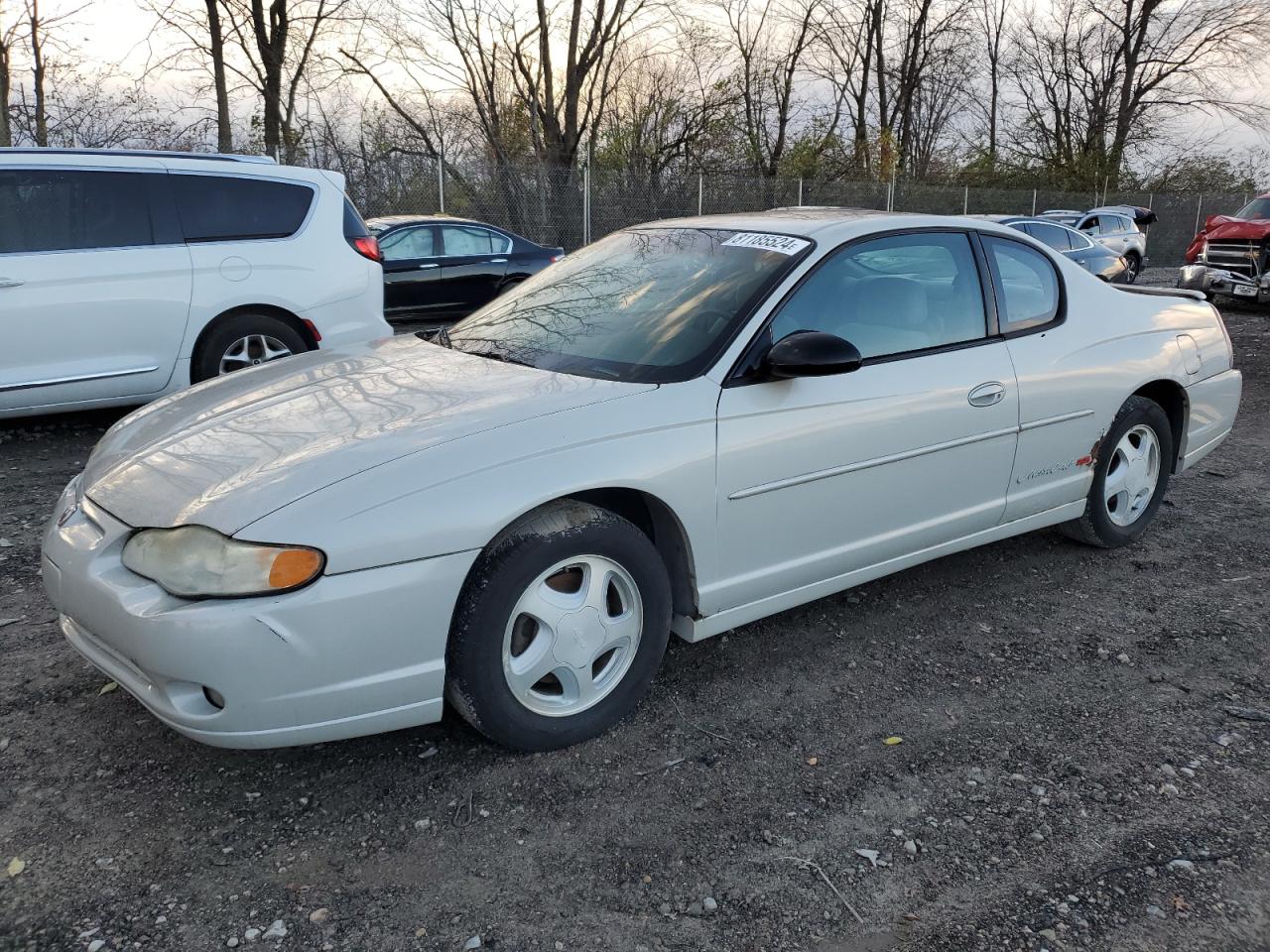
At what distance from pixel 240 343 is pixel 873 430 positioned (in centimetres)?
455

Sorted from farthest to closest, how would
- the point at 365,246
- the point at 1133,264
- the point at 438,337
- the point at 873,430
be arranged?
the point at 1133,264 < the point at 365,246 < the point at 438,337 < the point at 873,430

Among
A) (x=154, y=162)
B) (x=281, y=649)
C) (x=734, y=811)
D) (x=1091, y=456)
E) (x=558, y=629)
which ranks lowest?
(x=734, y=811)

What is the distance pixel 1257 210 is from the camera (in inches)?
583

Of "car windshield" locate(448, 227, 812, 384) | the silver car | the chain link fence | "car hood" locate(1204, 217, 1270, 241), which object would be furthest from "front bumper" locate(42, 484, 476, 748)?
the silver car

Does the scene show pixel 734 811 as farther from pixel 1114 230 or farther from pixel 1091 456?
pixel 1114 230

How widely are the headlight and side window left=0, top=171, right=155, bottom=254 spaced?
4368 mm

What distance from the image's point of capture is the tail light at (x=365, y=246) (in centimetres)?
684

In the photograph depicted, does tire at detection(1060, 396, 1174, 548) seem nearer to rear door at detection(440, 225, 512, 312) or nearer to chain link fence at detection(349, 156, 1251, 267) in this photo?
rear door at detection(440, 225, 512, 312)

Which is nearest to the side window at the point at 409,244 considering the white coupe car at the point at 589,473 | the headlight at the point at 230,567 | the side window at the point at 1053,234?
the white coupe car at the point at 589,473

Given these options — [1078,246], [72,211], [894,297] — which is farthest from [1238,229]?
[72,211]

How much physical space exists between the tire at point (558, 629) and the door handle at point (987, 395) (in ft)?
4.79

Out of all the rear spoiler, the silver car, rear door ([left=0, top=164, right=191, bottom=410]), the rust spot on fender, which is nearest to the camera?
the rust spot on fender

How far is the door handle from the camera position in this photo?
3.62m

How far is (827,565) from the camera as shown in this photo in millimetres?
3355
